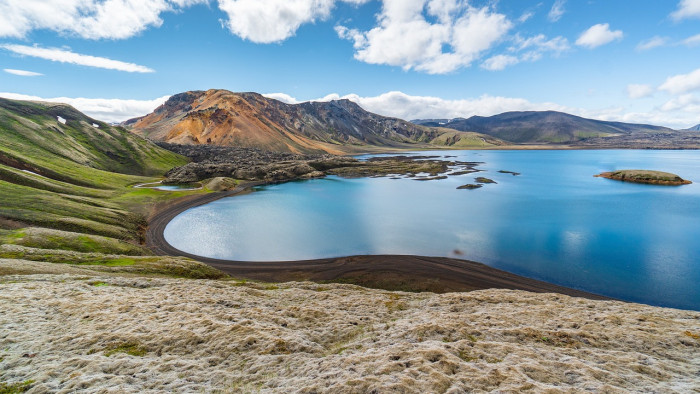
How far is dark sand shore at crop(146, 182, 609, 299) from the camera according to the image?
1325 inches

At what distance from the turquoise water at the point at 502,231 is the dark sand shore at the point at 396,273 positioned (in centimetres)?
272

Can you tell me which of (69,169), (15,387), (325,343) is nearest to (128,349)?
(15,387)

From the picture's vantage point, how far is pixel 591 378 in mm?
9875

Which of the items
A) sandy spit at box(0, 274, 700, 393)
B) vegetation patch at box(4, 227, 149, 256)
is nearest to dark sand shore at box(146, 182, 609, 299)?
vegetation patch at box(4, 227, 149, 256)

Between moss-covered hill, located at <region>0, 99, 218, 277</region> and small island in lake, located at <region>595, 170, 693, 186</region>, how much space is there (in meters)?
164

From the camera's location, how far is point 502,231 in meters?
54.2

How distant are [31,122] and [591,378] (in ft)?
589

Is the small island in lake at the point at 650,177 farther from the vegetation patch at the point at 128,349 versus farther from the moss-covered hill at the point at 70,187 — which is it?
the vegetation patch at the point at 128,349

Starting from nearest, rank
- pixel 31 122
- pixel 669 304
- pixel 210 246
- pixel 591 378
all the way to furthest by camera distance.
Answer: pixel 591 378
pixel 669 304
pixel 210 246
pixel 31 122

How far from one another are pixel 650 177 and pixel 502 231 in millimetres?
114059

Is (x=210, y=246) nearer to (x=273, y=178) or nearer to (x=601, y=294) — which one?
(x=601, y=294)

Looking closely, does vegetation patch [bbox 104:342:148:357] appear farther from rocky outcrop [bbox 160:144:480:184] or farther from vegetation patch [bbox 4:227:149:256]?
rocky outcrop [bbox 160:144:480:184]

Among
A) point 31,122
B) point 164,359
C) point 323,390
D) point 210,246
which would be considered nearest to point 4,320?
point 164,359

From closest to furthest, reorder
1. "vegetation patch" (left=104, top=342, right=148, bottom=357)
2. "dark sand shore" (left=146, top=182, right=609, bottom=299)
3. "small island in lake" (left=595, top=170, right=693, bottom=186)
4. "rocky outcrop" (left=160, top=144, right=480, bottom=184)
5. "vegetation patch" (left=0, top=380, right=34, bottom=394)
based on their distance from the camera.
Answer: "vegetation patch" (left=0, top=380, right=34, bottom=394)
"vegetation patch" (left=104, top=342, right=148, bottom=357)
"dark sand shore" (left=146, top=182, right=609, bottom=299)
"small island in lake" (left=595, top=170, right=693, bottom=186)
"rocky outcrop" (left=160, top=144, right=480, bottom=184)
